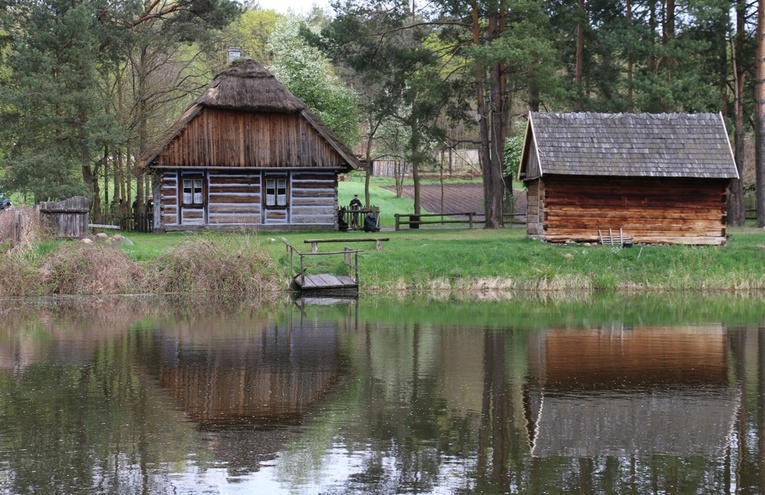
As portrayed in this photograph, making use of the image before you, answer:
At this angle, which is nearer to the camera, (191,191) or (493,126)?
(493,126)

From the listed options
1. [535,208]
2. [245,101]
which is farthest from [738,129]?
[245,101]

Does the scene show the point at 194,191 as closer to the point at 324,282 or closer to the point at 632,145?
the point at 324,282

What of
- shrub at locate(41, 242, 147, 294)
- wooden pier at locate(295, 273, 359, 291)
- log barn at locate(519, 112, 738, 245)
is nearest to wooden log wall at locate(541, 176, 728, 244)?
log barn at locate(519, 112, 738, 245)

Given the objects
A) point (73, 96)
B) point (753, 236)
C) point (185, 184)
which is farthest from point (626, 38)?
point (73, 96)

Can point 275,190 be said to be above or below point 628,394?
above

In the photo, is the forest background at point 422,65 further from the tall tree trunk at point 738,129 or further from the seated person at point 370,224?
the seated person at point 370,224

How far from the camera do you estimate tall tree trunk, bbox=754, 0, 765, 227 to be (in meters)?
35.1

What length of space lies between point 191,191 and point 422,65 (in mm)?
10926

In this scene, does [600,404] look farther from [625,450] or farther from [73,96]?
[73,96]

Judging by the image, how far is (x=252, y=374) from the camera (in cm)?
1480

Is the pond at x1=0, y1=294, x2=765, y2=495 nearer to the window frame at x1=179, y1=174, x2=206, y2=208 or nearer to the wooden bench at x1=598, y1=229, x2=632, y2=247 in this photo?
the wooden bench at x1=598, y1=229, x2=632, y2=247

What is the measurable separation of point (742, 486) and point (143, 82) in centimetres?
3851

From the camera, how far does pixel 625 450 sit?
1048cm

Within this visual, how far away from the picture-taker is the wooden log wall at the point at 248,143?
127 feet
